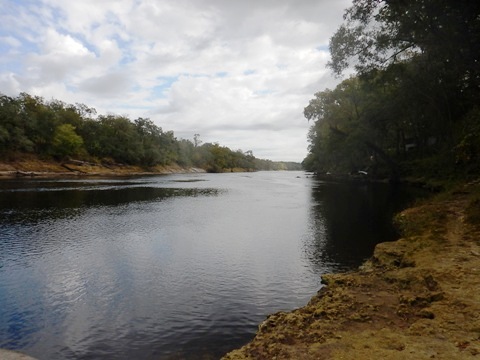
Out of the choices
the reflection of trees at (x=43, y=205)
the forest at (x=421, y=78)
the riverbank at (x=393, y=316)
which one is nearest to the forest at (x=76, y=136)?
the reflection of trees at (x=43, y=205)

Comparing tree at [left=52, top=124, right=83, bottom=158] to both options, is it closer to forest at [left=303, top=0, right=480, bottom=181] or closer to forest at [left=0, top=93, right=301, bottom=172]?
forest at [left=0, top=93, right=301, bottom=172]

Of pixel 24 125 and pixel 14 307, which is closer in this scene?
Answer: pixel 14 307

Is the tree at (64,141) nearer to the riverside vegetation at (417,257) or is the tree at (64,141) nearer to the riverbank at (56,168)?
the riverbank at (56,168)

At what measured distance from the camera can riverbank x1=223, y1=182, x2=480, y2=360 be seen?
5879 mm

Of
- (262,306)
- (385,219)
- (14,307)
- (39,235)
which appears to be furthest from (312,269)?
(39,235)

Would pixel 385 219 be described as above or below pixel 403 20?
below

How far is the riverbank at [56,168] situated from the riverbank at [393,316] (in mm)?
87261

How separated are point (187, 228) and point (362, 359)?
1981 cm

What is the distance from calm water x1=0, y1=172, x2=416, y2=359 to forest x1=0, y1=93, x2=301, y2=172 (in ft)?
228

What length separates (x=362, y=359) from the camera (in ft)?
18.3

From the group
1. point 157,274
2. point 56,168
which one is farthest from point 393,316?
point 56,168

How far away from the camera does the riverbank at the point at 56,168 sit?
8094 cm

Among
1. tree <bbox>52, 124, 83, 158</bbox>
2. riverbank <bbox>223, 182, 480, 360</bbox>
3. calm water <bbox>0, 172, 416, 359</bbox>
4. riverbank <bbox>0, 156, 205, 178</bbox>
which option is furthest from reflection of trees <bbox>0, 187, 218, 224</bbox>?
tree <bbox>52, 124, 83, 158</bbox>

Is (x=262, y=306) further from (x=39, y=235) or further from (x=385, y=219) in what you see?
(x=385, y=219)
